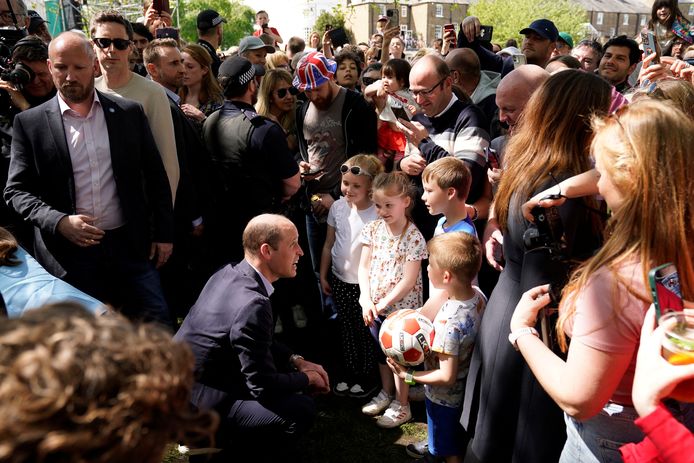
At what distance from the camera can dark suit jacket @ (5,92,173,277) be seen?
3.43 metres

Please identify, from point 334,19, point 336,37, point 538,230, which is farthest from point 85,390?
point 334,19

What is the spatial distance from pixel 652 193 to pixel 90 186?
10.2ft

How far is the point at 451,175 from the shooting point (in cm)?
346

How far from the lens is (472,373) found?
2668mm

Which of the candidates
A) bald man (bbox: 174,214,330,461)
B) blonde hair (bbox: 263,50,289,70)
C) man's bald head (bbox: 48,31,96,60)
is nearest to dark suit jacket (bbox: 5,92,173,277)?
man's bald head (bbox: 48,31,96,60)

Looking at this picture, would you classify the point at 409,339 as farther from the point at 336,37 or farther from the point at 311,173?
the point at 336,37

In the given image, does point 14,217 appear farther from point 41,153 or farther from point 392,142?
point 392,142

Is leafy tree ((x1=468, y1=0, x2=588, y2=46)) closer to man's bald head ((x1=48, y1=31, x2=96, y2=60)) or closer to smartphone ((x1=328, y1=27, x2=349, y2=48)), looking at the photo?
smartphone ((x1=328, y1=27, x2=349, y2=48))

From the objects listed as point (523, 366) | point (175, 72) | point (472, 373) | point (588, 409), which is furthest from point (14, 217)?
point (588, 409)

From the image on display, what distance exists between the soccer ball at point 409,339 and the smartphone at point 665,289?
65.9 inches

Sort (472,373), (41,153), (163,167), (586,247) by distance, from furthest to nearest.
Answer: (163,167) < (41,153) < (472,373) < (586,247)

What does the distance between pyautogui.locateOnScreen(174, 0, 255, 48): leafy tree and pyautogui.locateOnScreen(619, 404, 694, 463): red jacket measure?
5885cm

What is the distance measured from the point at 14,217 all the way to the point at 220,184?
1479mm

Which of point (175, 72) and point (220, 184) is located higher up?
point (175, 72)
